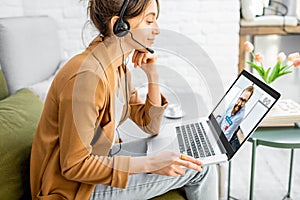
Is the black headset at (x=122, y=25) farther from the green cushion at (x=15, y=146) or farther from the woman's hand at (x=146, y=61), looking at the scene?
the green cushion at (x=15, y=146)

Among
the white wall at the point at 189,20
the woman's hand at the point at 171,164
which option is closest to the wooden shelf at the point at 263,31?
the white wall at the point at 189,20

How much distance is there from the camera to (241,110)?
110 cm

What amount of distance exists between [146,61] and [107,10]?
0.85 feet

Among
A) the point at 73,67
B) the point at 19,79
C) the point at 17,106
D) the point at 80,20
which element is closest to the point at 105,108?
the point at 73,67

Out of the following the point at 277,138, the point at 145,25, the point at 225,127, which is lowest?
the point at 277,138

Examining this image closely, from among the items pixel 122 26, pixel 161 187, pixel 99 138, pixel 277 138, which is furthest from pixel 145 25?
pixel 277 138

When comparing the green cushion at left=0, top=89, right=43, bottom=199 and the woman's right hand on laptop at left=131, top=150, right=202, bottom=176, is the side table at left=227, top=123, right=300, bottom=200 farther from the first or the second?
the green cushion at left=0, top=89, right=43, bottom=199

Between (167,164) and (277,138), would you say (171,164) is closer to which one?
(167,164)

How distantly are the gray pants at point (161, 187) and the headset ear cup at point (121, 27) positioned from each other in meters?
0.38

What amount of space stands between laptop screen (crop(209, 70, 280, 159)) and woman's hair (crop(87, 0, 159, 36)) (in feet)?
1.38

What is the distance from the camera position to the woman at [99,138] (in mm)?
847

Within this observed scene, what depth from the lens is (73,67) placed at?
87 cm

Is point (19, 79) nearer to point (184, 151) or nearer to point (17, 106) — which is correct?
point (17, 106)

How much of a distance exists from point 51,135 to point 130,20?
354mm
